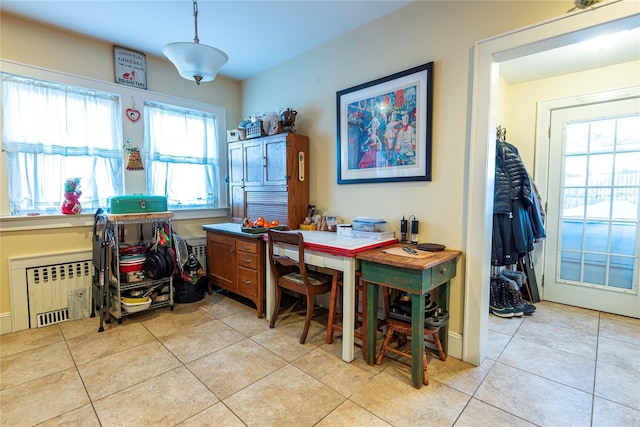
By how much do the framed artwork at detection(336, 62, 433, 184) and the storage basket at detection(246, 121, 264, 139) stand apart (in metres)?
0.93

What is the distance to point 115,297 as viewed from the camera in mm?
2834

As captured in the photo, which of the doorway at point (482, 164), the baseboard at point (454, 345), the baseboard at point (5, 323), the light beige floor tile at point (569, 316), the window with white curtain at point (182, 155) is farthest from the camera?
the window with white curtain at point (182, 155)

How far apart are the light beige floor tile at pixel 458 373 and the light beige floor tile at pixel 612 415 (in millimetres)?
554

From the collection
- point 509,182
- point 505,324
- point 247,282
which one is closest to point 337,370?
point 247,282

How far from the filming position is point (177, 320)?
2.91 m

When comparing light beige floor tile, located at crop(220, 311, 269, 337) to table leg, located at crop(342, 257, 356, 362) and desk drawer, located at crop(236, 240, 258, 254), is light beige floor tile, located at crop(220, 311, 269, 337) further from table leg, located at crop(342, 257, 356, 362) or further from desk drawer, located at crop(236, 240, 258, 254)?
table leg, located at crop(342, 257, 356, 362)

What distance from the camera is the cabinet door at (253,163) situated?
336 centimetres

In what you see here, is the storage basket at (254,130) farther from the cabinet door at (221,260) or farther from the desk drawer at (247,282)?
the desk drawer at (247,282)

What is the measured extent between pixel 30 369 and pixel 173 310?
1.15 meters

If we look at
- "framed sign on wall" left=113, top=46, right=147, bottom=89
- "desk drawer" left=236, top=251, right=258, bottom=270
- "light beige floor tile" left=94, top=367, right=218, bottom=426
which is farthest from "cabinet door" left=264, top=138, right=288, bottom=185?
"light beige floor tile" left=94, top=367, right=218, bottom=426

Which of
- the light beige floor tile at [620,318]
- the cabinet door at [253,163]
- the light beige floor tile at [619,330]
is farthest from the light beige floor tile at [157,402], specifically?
the light beige floor tile at [620,318]

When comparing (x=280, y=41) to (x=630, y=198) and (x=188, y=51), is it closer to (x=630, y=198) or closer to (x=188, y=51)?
(x=188, y=51)

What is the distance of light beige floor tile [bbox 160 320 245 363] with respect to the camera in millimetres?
2322

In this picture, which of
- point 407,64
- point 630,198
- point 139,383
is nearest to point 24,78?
point 139,383
